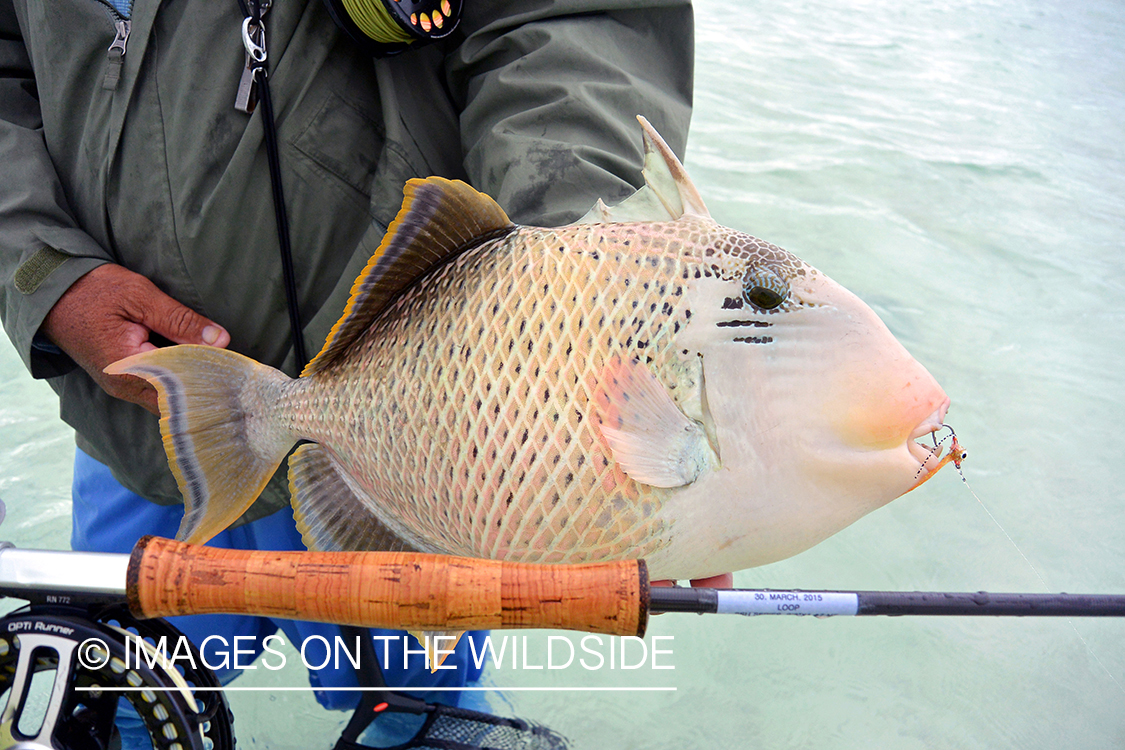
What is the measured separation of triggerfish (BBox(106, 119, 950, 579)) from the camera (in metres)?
0.76

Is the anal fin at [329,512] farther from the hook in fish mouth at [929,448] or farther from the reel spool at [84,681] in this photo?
the hook in fish mouth at [929,448]

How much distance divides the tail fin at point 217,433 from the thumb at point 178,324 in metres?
0.39

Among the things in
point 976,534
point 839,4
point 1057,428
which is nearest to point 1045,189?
point 1057,428

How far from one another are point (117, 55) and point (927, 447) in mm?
1412

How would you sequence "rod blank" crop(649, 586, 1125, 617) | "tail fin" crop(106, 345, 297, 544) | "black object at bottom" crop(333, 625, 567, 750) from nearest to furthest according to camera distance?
"rod blank" crop(649, 586, 1125, 617) < "tail fin" crop(106, 345, 297, 544) < "black object at bottom" crop(333, 625, 567, 750)

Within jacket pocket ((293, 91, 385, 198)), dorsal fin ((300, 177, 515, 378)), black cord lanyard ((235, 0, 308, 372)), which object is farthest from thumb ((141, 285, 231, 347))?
dorsal fin ((300, 177, 515, 378))

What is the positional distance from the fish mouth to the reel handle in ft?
0.98

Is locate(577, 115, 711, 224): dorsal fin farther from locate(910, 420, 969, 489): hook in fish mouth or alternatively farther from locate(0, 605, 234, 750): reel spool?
locate(0, 605, 234, 750): reel spool

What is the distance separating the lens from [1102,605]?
0.94 m

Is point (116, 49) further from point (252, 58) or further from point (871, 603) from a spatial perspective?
point (871, 603)

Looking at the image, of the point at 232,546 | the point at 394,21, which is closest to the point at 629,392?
the point at 394,21

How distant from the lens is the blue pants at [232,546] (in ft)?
5.68

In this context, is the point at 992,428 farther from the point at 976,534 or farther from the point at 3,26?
the point at 3,26

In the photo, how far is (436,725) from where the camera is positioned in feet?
6.64
